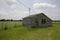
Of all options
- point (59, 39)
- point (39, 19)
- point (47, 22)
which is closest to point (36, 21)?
point (39, 19)

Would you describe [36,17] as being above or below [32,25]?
above

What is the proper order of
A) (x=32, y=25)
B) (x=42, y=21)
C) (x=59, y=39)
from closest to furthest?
(x=59, y=39) → (x=32, y=25) → (x=42, y=21)

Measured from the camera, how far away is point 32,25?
2922 cm

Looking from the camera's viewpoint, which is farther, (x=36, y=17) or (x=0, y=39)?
(x=36, y=17)

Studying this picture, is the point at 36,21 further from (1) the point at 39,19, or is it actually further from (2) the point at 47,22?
(2) the point at 47,22

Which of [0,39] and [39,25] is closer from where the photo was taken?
[0,39]

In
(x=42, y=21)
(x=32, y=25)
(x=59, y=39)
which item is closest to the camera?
(x=59, y=39)

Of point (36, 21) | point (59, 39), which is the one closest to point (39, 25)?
point (36, 21)

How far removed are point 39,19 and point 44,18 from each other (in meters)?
1.61

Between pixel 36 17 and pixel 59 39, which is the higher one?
pixel 36 17

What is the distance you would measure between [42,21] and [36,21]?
169 centimetres

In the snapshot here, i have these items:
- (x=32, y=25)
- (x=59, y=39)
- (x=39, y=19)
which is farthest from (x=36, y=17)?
(x=59, y=39)

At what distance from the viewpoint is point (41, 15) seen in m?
31.5

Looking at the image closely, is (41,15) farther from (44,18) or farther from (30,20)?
(30,20)
